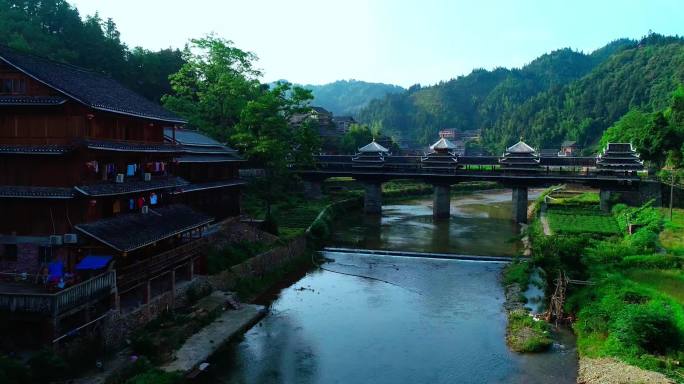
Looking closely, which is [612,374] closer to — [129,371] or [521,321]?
[521,321]

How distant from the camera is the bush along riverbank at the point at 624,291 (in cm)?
2423

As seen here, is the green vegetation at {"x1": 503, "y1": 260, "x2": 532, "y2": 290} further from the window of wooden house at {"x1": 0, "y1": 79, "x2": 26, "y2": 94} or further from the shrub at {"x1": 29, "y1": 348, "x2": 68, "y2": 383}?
the window of wooden house at {"x1": 0, "y1": 79, "x2": 26, "y2": 94}

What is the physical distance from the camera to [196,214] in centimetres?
3619

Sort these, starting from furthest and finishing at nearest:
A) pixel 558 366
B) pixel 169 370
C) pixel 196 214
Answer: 1. pixel 196 214
2. pixel 558 366
3. pixel 169 370

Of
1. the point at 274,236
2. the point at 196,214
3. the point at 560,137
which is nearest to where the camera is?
the point at 196,214

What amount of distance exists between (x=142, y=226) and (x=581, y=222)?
42556 mm

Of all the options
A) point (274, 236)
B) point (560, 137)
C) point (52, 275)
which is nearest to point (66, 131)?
point (52, 275)

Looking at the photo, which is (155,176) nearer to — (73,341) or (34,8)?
(73,341)

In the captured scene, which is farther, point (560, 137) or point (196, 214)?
point (560, 137)

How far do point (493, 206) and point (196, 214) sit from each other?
200ft

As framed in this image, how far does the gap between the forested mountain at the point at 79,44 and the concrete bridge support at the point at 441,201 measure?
4231 centimetres

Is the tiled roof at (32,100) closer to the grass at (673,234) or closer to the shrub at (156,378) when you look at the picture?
the shrub at (156,378)

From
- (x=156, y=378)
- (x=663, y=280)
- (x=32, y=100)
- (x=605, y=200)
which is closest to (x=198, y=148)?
(x=32, y=100)

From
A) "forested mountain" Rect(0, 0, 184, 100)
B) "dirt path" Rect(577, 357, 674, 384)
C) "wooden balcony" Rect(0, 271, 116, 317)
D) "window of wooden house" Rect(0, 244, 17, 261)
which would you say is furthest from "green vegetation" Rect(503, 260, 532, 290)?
"forested mountain" Rect(0, 0, 184, 100)
